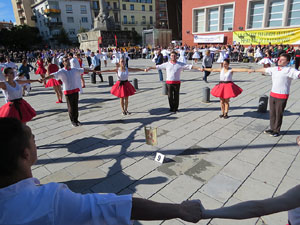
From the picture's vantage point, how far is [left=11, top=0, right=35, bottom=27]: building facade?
6375cm

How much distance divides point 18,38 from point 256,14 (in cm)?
5164

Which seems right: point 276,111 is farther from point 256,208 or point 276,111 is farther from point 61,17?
point 61,17

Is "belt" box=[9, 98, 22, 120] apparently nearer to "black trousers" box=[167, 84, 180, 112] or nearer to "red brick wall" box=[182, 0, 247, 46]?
"black trousers" box=[167, 84, 180, 112]

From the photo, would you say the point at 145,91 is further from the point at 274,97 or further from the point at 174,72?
the point at 274,97

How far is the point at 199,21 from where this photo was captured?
29.5 metres

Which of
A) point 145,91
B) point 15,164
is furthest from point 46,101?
point 15,164

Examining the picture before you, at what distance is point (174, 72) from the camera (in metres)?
7.17

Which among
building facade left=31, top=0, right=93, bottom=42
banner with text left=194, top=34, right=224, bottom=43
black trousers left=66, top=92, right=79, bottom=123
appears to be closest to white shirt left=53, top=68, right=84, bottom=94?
black trousers left=66, top=92, right=79, bottom=123

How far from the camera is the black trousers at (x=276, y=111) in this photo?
5.09m

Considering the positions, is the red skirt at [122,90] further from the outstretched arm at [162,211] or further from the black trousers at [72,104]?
the outstretched arm at [162,211]

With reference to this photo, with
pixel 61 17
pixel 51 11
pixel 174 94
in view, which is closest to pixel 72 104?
pixel 174 94

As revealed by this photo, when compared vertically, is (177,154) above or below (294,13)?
below

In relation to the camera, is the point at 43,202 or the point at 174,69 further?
the point at 174,69

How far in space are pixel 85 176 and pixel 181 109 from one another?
4819mm
